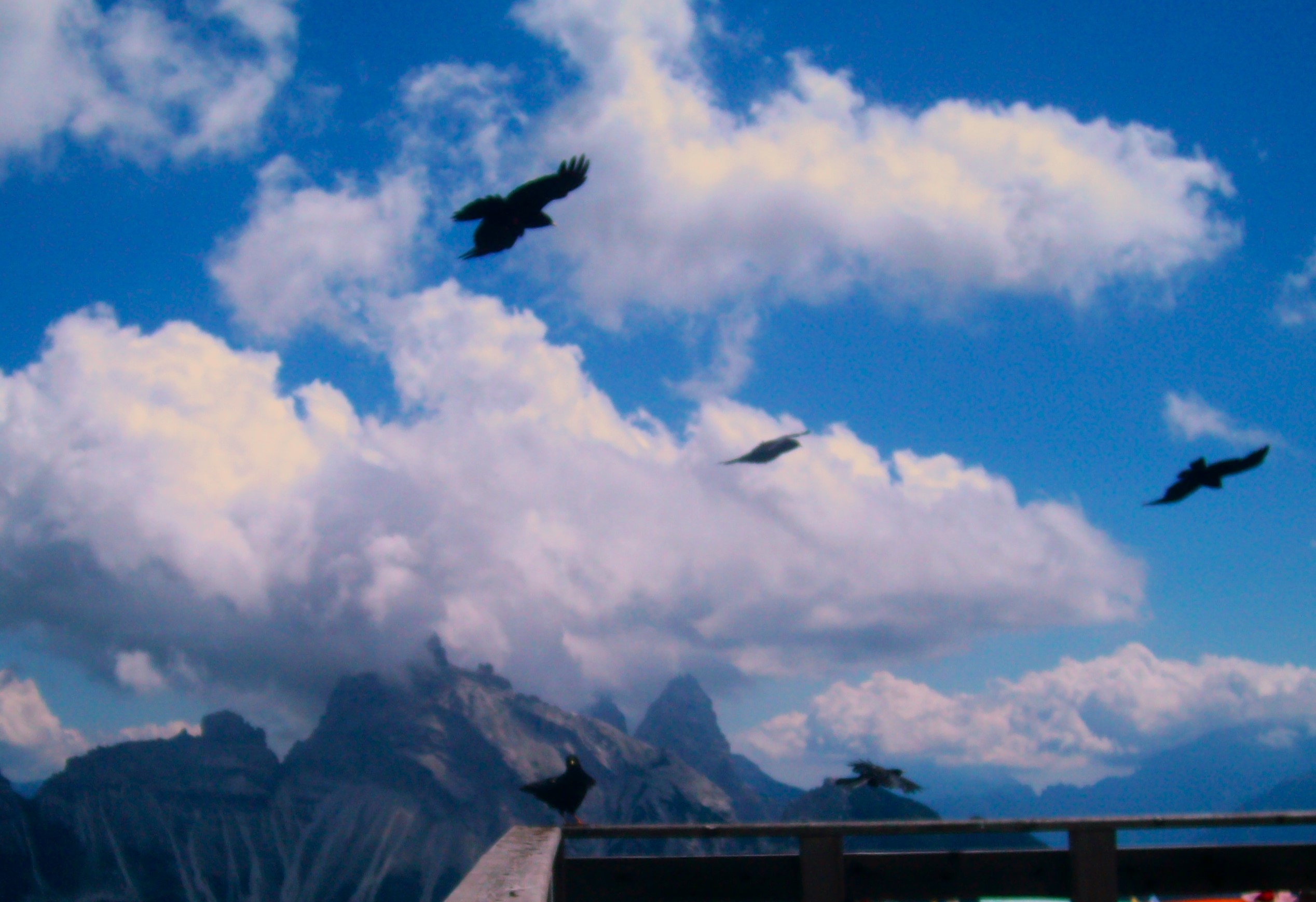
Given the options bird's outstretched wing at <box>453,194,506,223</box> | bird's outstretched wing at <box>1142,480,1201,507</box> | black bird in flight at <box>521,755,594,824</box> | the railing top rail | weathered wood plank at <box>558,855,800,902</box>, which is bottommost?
weathered wood plank at <box>558,855,800,902</box>

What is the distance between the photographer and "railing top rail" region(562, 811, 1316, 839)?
6082 millimetres

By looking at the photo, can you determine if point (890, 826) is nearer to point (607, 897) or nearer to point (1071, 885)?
point (1071, 885)

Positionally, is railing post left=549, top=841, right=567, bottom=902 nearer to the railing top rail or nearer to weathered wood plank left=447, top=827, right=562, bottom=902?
the railing top rail

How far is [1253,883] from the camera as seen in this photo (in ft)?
22.7

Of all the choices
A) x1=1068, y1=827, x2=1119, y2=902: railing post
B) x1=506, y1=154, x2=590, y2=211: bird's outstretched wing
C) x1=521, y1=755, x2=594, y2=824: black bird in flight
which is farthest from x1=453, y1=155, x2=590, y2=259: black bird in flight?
x1=1068, y1=827, x2=1119, y2=902: railing post

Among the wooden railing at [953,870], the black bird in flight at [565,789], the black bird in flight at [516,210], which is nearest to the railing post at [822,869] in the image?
the wooden railing at [953,870]

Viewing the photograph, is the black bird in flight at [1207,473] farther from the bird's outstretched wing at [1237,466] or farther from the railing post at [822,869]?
the railing post at [822,869]

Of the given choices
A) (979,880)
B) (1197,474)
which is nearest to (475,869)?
(979,880)

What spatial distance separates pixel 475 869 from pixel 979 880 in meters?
4.31

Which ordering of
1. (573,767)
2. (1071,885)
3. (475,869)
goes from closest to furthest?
1. (475,869)
2. (1071,885)
3. (573,767)

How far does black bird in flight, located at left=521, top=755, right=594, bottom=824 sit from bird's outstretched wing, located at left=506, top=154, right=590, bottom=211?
5328mm

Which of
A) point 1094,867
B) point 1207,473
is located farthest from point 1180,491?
point 1094,867

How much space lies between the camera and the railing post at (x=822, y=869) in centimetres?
648

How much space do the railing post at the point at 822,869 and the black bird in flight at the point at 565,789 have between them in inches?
118
